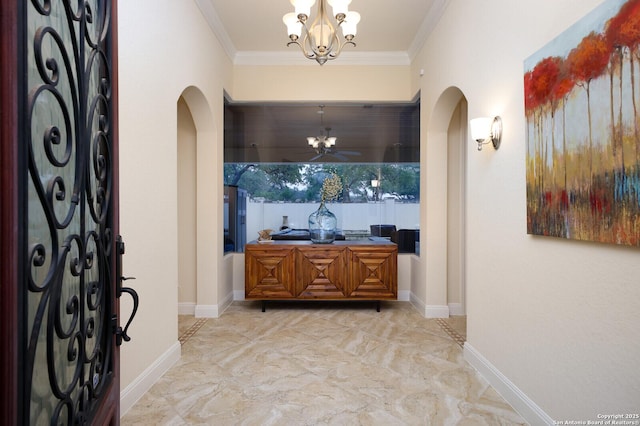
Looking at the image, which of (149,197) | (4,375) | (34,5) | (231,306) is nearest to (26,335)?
(4,375)

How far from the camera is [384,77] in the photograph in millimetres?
5004

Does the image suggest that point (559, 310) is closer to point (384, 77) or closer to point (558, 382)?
point (558, 382)

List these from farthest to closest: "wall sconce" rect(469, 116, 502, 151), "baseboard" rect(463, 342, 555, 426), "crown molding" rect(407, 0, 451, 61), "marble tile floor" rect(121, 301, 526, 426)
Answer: "crown molding" rect(407, 0, 451, 61) < "wall sconce" rect(469, 116, 502, 151) < "marble tile floor" rect(121, 301, 526, 426) < "baseboard" rect(463, 342, 555, 426)

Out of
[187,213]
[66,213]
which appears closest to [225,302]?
[187,213]

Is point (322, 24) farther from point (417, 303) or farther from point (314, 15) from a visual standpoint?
point (417, 303)

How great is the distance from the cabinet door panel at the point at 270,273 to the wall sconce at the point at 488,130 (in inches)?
100

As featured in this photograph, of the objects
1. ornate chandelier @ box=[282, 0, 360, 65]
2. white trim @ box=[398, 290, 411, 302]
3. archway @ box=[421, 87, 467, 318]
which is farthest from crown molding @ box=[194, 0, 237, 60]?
white trim @ box=[398, 290, 411, 302]

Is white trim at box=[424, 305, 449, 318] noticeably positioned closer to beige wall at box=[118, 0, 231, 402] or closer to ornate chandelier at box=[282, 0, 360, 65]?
beige wall at box=[118, 0, 231, 402]

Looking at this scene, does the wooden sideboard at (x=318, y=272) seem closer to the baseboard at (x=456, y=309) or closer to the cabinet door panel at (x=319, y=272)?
the cabinet door panel at (x=319, y=272)

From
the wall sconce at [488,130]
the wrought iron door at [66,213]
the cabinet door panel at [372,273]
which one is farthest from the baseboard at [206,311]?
the wall sconce at [488,130]

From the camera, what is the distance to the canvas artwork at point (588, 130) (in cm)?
148

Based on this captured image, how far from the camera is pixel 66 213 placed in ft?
3.17

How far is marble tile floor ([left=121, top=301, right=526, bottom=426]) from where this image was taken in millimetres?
2273

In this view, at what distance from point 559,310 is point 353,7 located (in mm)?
3262
